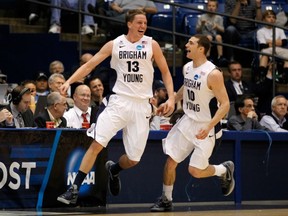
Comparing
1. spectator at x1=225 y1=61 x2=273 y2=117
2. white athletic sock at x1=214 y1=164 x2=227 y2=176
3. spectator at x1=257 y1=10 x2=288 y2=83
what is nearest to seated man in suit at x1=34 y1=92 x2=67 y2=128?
white athletic sock at x1=214 y1=164 x2=227 y2=176

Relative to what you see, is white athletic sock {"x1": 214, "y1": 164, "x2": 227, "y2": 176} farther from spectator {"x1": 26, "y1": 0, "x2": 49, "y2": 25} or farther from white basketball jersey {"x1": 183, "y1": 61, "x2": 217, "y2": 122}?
spectator {"x1": 26, "y1": 0, "x2": 49, "y2": 25}

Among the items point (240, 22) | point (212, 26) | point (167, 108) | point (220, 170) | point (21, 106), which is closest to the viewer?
point (167, 108)

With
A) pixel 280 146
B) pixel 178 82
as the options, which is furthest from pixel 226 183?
pixel 178 82

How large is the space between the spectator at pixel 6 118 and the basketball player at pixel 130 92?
1268mm

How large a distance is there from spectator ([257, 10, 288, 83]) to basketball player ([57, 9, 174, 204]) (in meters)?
5.49

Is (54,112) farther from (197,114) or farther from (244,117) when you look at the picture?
(244,117)

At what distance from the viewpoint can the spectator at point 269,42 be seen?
17.3 m

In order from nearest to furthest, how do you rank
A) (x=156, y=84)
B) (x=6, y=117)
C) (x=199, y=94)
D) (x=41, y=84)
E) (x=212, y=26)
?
(x=199, y=94) → (x=6, y=117) → (x=41, y=84) → (x=156, y=84) → (x=212, y=26)

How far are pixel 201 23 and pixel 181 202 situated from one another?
15.5ft

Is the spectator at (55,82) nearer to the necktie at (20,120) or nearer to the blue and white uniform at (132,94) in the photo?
the necktie at (20,120)

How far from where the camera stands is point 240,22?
18062mm

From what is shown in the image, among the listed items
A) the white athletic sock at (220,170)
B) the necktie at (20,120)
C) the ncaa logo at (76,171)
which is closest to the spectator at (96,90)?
the necktie at (20,120)

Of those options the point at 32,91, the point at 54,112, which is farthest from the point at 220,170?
the point at 32,91

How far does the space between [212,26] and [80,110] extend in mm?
4600
